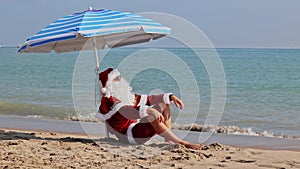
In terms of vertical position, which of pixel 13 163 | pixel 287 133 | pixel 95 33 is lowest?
pixel 13 163

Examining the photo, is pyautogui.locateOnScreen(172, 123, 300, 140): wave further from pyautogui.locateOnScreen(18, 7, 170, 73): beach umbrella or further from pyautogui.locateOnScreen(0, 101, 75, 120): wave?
pyautogui.locateOnScreen(0, 101, 75, 120): wave

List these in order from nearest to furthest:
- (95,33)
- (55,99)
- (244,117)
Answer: (95,33) < (244,117) < (55,99)

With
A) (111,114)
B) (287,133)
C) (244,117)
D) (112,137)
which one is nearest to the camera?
(111,114)

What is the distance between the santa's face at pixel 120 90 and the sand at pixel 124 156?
611 millimetres

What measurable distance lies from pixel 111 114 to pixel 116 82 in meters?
0.42

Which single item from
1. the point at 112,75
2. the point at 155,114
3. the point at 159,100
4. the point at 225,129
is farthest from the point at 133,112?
the point at 225,129

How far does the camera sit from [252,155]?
233 inches

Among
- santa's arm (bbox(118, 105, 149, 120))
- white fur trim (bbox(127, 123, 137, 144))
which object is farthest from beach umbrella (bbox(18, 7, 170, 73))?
white fur trim (bbox(127, 123, 137, 144))

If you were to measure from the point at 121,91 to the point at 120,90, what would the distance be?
19 millimetres

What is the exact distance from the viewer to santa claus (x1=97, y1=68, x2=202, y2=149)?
608cm

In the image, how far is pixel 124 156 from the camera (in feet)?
18.6

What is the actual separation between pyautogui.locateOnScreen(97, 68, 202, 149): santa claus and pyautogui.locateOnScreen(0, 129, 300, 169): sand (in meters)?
0.16

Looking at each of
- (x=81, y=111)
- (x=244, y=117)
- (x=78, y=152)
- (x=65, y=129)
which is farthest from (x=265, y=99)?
(x=78, y=152)

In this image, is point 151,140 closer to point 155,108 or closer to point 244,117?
point 155,108
